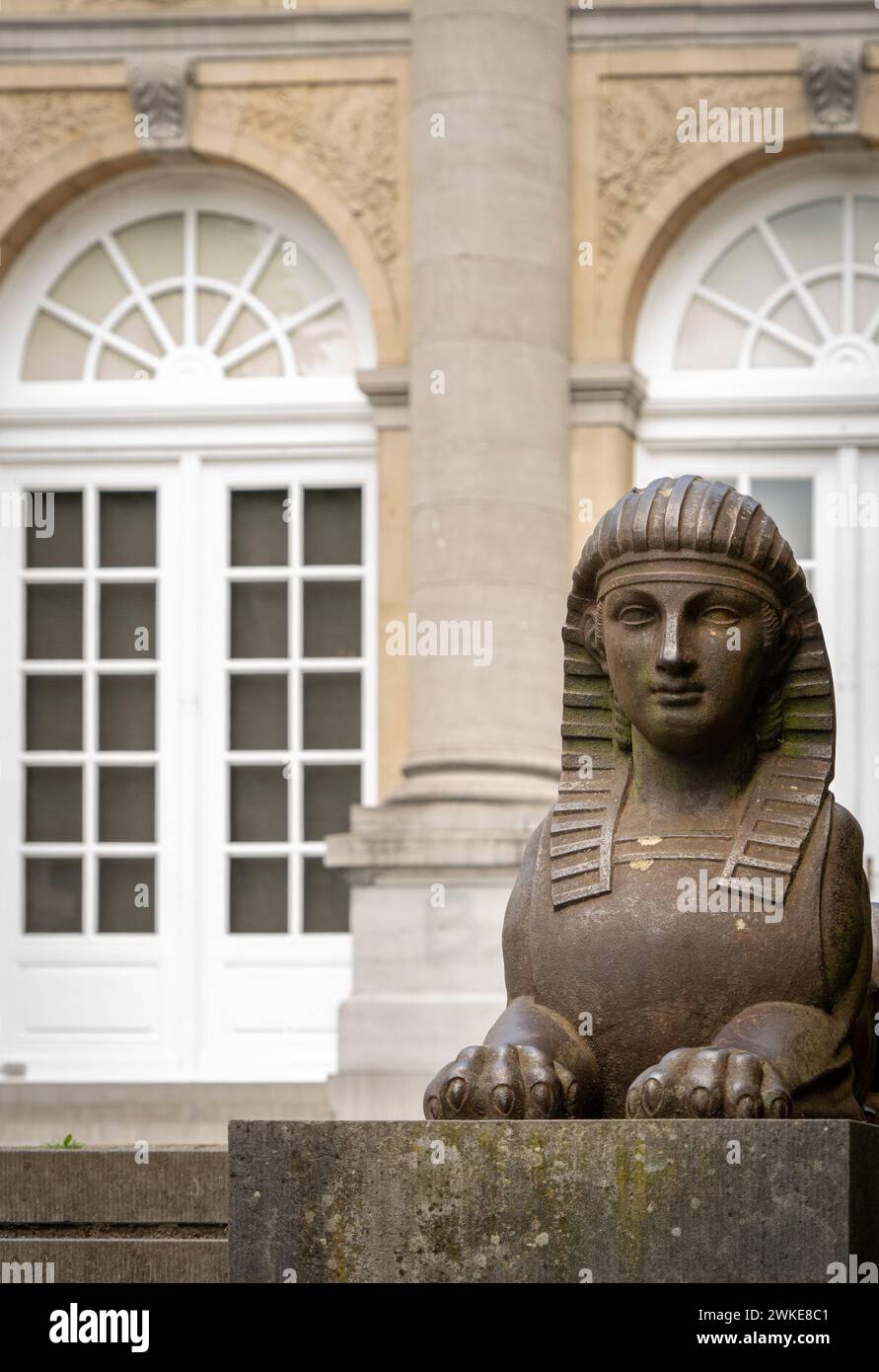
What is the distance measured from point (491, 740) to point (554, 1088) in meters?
8.84

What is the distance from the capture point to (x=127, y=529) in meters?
16.6

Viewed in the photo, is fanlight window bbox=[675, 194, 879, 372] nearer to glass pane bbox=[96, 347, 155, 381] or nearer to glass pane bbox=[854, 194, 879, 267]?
glass pane bbox=[854, 194, 879, 267]

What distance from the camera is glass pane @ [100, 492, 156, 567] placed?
16547mm

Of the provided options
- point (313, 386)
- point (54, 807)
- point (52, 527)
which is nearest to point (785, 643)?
point (313, 386)

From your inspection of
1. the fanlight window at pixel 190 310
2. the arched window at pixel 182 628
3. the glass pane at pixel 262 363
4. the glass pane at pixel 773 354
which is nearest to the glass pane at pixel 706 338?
the glass pane at pixel 773 354

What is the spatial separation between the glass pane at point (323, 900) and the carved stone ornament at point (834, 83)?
4958 mm

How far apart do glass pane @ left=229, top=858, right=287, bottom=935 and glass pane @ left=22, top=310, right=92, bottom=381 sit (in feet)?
10.0

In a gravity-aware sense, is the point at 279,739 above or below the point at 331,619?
below

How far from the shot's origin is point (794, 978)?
6336 millimetres

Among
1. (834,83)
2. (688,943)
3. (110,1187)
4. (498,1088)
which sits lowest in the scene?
(110,1187)

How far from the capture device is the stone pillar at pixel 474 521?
1441 cm

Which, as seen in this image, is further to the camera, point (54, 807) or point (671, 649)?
point (54, 807)

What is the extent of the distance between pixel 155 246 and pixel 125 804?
10.8 ft

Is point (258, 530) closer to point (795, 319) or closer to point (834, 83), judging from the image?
point (795, 319)
